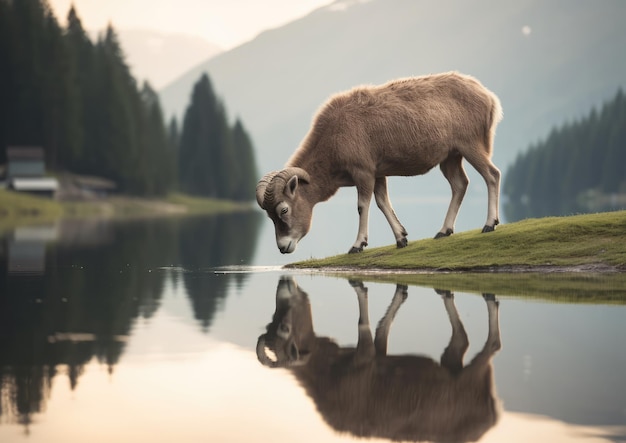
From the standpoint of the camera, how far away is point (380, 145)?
20844 mm

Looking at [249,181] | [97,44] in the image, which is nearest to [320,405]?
[97,44]

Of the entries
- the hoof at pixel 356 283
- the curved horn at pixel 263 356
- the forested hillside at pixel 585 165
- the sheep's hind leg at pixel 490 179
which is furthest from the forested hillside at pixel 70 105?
the curved horn at pixel 263 356

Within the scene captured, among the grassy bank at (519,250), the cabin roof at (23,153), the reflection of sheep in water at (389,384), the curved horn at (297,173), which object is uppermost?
the cabin roof at (23,153)

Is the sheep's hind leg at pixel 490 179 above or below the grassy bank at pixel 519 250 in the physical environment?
above

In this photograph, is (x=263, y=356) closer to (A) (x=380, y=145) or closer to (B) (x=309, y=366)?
(B) (x=309, y=366)

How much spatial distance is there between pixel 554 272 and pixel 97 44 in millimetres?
105242

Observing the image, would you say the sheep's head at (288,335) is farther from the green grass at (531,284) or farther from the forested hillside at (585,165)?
the forested hillside at (585,165)

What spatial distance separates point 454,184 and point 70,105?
253 ft

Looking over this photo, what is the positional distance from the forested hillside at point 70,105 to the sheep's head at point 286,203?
250 feet

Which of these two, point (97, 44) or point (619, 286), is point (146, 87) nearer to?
point (97, 44)

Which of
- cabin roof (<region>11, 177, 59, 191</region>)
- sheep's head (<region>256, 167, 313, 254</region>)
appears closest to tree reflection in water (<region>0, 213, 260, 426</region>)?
sheep's head (<region>256, 167, 313, 254</region>)

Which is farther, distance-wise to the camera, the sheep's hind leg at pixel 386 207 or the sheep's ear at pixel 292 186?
the sheep's hind leg at pixel 386 207

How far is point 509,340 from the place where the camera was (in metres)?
10.8

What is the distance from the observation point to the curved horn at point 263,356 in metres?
9.54
